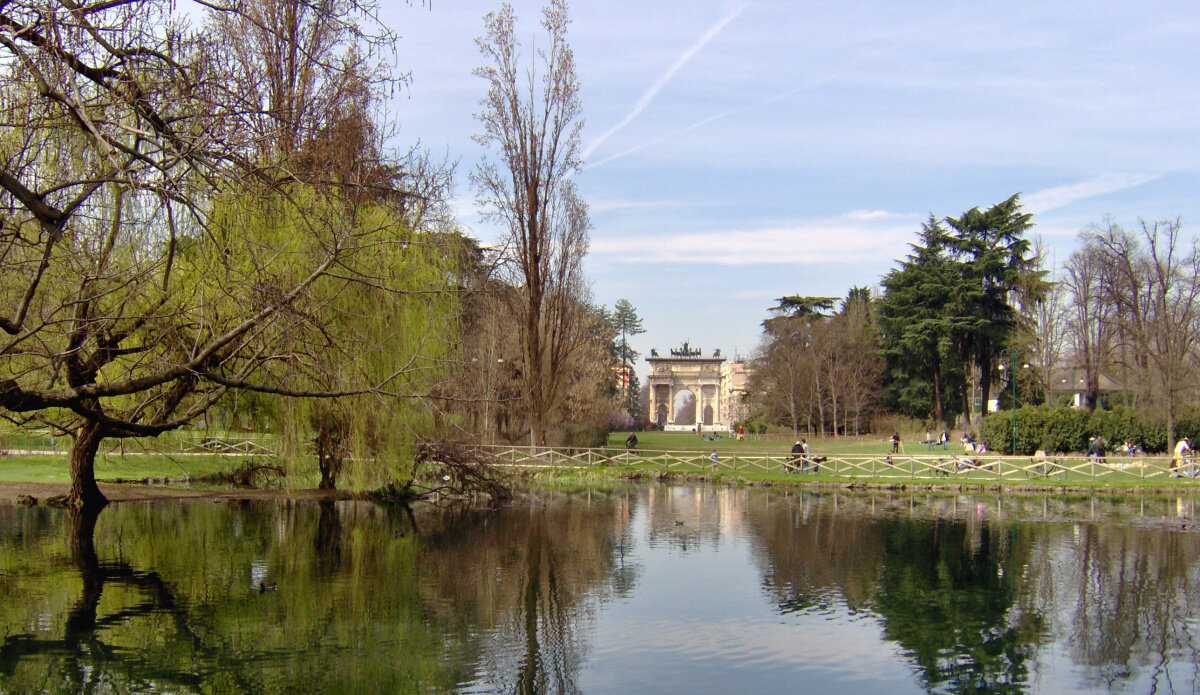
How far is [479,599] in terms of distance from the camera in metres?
12.4

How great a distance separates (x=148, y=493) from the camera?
21922 millimetres

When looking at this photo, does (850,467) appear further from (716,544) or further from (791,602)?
(791,602)

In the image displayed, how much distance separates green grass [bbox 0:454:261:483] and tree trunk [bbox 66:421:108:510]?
4663 millimetres

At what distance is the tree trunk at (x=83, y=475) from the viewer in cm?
1867

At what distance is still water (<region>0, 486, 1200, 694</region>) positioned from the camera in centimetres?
918

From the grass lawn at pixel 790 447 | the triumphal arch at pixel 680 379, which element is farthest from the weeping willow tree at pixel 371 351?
the triumphal arch at pixel 680 379

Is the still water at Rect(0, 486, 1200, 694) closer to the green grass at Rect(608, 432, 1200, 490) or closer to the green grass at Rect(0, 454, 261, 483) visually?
the green grass at Rect(0, 454, 261, 483)

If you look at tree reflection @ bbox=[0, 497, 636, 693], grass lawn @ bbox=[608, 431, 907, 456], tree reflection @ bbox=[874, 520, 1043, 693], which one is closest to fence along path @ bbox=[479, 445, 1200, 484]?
grass lawn @ bbox=[608, 431, 907, 456]

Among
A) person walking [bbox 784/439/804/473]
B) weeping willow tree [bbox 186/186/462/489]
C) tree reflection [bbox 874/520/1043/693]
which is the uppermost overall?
weeping willow tree [bbox 186/186/462/489]

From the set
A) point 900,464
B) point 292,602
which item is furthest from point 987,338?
point 292,602

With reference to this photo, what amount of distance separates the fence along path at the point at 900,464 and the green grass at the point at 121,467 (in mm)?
7587

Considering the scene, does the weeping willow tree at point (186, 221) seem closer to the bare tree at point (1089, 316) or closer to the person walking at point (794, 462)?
the person walking at point (794, 462)

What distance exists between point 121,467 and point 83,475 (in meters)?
8.90

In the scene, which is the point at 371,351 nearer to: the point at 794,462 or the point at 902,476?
the point at 794,462
